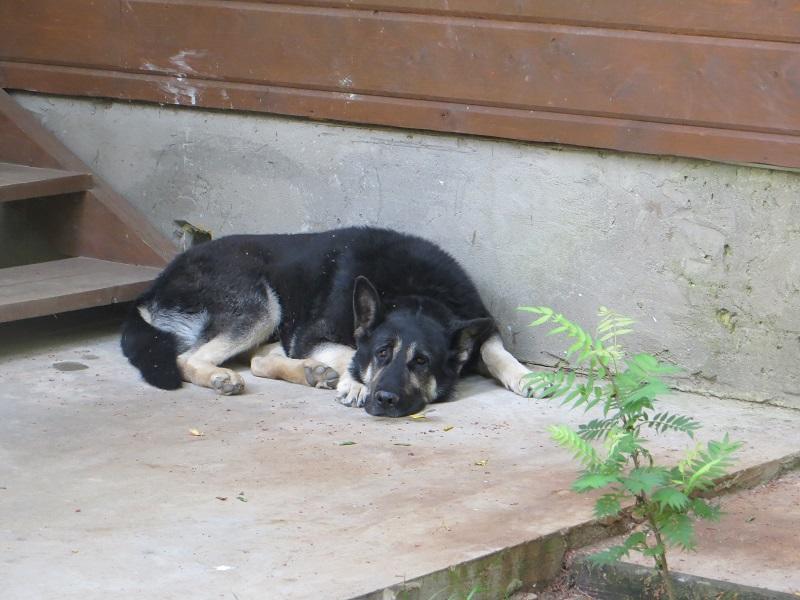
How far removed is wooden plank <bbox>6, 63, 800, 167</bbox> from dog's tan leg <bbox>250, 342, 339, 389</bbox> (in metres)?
1.37

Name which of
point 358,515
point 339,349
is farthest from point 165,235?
point 358,515

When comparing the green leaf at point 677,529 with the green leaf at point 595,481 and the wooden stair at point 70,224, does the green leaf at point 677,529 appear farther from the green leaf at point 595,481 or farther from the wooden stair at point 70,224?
the wooden stair at point 70,224

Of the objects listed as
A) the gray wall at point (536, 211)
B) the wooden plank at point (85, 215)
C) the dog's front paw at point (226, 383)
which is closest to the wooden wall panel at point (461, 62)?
the gray wall at point (536, 211)

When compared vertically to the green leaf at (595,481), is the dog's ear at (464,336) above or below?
below

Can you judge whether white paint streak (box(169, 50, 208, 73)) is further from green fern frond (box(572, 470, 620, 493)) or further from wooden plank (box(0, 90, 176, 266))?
green fern frond (box(572, 470, 620, 493))

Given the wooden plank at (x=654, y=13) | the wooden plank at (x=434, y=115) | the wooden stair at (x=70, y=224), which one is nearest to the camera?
the wooden plank at (x=654, y=13)

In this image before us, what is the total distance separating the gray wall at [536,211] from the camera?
6.04m

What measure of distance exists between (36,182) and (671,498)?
15.4 feet

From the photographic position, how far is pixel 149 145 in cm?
769

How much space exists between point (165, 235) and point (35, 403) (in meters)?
2.09

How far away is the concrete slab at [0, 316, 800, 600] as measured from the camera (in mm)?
4039

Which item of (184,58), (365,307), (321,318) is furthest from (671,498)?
(184,58)

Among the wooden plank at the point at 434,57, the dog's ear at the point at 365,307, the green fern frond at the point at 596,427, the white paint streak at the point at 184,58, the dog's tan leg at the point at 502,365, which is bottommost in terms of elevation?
the dog's tan leg at the point at 502,365

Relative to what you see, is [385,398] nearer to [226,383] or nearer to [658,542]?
[226,383]
